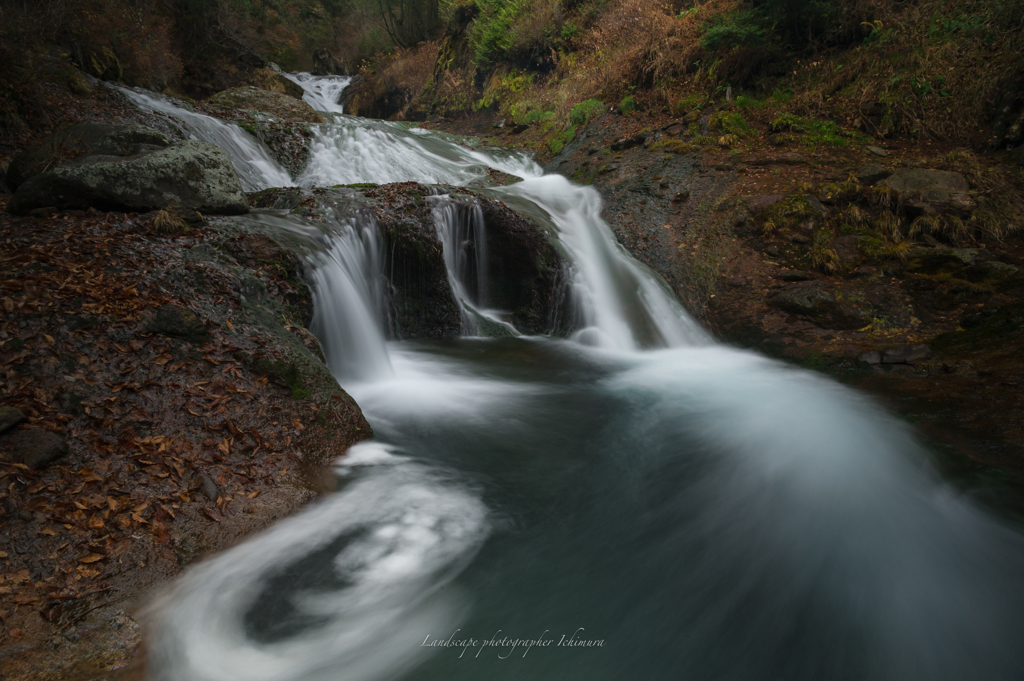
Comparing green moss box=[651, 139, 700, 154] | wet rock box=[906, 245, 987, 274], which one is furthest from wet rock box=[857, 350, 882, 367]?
green moss box=[651, 139, 700, 154]

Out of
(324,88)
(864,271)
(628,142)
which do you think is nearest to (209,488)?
(864,271)

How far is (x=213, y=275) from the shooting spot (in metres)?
4.36

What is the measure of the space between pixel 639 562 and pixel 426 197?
19.1ft

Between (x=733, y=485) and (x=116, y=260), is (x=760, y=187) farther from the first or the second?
(x=116, y=260)

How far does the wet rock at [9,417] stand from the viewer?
8.95 feet

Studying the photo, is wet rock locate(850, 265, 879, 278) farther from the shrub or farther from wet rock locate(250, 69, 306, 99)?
wet rock locate(250, 69, 306, 99)

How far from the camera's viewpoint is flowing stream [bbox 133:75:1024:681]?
94.0 inches

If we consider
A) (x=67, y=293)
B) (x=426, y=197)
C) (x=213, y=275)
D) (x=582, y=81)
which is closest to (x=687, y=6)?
(x=582, y=81)

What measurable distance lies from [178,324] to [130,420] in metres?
0.88

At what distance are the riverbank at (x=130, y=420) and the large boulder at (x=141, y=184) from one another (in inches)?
9.3

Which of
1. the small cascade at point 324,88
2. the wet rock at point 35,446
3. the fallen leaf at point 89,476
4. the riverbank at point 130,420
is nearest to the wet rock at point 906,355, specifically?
the riverbank at point 130,420

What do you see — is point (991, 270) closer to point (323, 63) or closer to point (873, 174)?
point (873, 174)

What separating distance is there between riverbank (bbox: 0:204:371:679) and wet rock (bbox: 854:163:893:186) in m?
8.22

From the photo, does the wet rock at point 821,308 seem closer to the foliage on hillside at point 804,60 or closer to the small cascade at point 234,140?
the foliage on hillside at point 804,60
